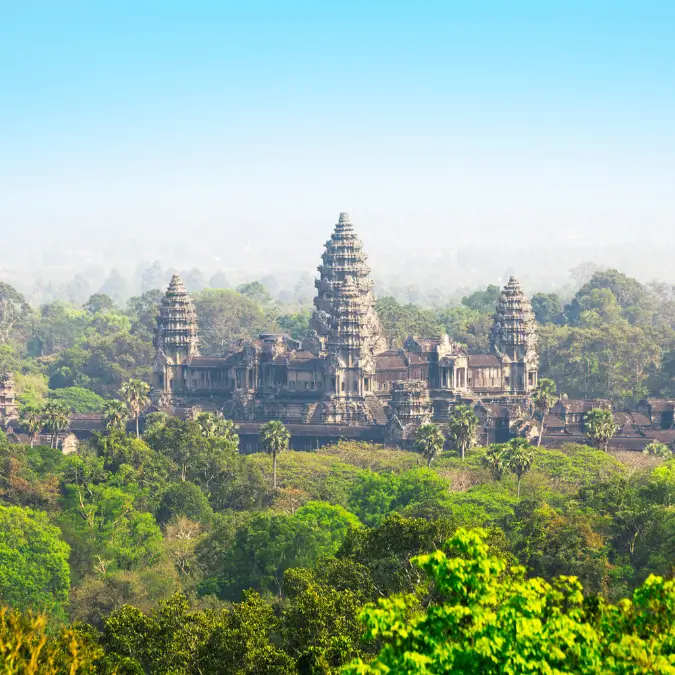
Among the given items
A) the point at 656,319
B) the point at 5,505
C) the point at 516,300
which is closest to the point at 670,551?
the point at 5,505

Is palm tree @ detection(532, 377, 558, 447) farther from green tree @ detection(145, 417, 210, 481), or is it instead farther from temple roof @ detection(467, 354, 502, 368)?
green tree @ detection(145, 417, 210, 481)

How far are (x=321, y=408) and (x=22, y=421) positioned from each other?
24244 mm

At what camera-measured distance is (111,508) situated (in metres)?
85.8

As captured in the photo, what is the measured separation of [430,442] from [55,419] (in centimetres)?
2935

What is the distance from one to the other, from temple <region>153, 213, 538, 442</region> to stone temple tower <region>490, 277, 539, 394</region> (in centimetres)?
9

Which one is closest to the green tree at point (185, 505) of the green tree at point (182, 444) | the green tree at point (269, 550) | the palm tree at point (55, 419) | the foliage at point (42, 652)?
the green tree at point (182, 444)

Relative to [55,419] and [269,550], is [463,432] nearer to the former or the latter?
[55,419]

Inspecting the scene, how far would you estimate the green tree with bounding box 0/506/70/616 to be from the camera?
70750 millimetres

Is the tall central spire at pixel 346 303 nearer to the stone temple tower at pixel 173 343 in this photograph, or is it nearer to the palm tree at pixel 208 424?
the stone temple tower at pixel 173 343

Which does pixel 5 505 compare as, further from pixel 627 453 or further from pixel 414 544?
pixel 627 453

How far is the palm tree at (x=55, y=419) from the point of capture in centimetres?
11419

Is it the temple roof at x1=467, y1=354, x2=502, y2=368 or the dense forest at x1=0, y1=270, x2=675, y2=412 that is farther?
the dense forest at x1=0, y1=270, x2=675, y2=412

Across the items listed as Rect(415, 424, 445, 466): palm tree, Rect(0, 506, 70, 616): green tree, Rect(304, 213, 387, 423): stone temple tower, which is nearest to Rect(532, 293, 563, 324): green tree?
Rect(304, 213, 387, 423): stone temple tower

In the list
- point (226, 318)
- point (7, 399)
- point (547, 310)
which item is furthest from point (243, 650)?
point (226, 318)
